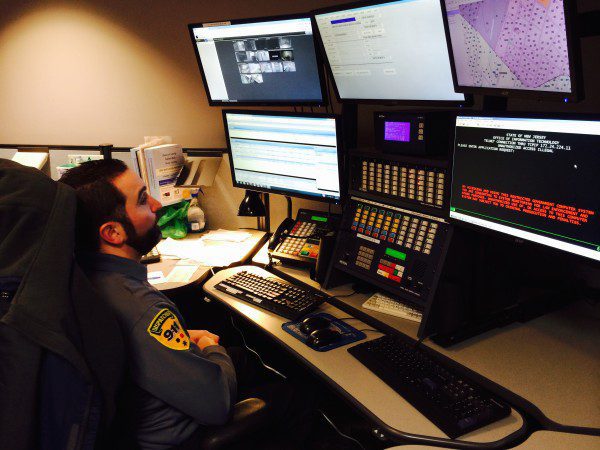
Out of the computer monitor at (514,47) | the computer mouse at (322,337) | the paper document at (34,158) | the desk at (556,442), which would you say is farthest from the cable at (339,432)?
the paper document at (34,158)

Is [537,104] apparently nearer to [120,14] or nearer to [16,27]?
[120,14]

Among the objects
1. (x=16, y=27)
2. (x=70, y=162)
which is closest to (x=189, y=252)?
(x=70, y=162)

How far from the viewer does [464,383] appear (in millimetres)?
1313

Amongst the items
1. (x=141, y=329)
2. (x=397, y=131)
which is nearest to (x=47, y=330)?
(x=141, y=329)

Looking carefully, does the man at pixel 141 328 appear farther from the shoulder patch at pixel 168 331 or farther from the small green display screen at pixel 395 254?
the small green display screen at pixel 395 254

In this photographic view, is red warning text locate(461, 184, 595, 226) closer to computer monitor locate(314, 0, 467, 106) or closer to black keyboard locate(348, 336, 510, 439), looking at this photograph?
computer monitor locate(314, 0, 467, 106)

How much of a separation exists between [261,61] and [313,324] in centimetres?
112

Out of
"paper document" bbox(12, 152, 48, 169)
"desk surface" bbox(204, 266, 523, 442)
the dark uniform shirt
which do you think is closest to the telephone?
"desk surface" bbox(204, 266, 523, 442)

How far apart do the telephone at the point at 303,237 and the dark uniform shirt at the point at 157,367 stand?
84 cm

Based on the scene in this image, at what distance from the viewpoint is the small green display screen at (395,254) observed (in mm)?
1711

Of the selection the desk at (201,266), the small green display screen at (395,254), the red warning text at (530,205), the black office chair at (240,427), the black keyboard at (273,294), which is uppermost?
the red warning text at (530,205)

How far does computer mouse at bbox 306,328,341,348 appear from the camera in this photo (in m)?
1.56

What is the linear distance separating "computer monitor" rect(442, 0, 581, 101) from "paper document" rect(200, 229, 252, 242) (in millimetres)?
1410

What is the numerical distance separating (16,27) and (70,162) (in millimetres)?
884
